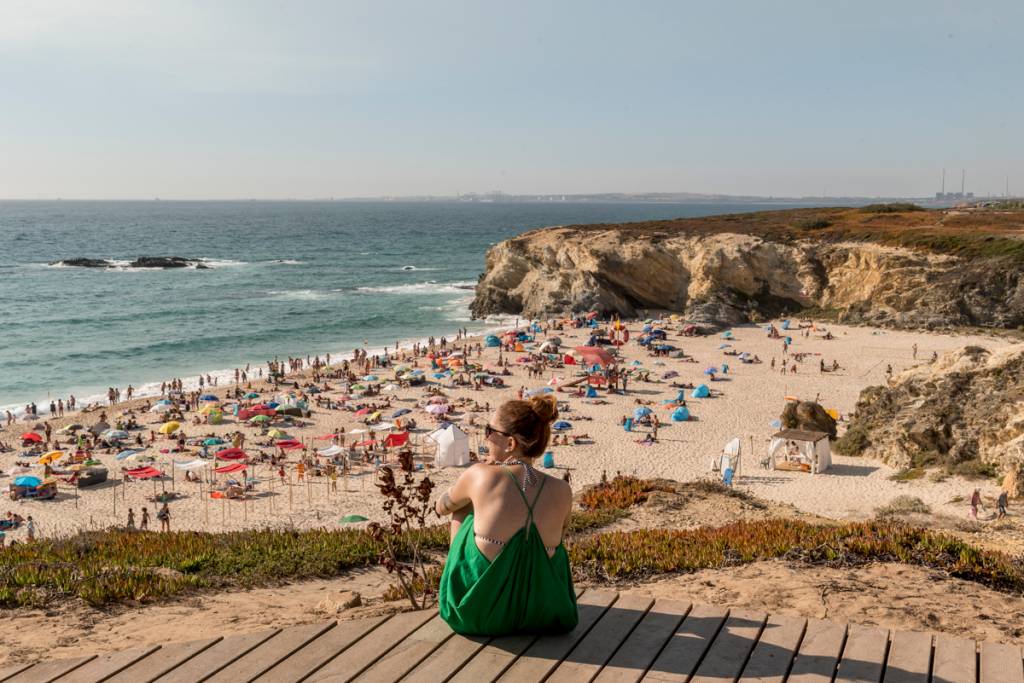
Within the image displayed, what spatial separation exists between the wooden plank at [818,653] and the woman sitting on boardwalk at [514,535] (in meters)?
1.36

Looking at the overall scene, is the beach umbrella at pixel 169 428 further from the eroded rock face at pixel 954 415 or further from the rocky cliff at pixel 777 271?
the rocky cliff at pixel 777 271

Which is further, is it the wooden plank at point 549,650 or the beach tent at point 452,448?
the beach tent at point 452,448

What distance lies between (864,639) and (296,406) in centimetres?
3004

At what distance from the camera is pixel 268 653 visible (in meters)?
4.61

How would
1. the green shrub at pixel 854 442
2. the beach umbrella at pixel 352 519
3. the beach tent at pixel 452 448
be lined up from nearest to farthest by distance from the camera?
the beach umbrella at pixel 352 519
the beach tent at pixel 452 448
the green shrub at pixel 854 442

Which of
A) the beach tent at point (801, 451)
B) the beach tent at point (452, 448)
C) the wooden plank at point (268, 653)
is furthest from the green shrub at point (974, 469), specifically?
the wooden plank at point (268, 653)

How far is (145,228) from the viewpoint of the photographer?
180 meters

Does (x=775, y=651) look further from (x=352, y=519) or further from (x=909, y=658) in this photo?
(x=352, y=519)

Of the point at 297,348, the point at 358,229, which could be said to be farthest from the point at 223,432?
the point at 358,229

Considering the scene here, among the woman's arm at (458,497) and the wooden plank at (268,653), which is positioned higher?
the woman's arm at (458,497)

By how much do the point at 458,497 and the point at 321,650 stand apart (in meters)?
1.20

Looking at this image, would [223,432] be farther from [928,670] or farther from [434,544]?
[928,670]

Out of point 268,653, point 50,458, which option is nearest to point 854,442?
point 268,653

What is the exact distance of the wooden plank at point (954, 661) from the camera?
4398 millimetres
